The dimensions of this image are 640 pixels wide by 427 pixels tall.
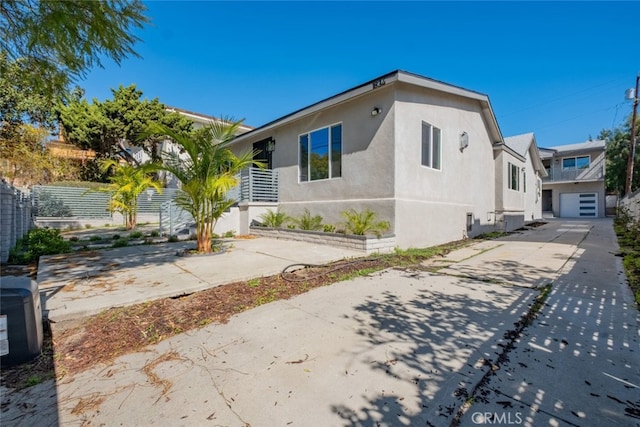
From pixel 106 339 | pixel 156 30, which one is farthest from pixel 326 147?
pixel 106 339

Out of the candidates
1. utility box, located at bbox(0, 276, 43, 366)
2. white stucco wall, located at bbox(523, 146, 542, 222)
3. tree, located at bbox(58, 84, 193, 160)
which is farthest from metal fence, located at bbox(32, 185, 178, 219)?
white stucco wall, located at bbox(523, 146, 542, 222)

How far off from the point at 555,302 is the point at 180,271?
230 inches

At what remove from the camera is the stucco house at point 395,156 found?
26.1 ft

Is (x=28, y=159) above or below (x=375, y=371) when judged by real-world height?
above

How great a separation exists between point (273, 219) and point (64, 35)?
765 cm

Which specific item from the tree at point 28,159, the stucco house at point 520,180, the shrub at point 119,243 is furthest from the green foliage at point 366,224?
the tree at point 28,159

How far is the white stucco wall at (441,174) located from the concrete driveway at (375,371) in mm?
4693

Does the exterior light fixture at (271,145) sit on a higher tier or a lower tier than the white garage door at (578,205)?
higher

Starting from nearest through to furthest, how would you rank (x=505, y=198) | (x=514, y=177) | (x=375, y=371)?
1. (x=375, y=371)
2. (x=505, y=198)
3. (x=514, y=177)

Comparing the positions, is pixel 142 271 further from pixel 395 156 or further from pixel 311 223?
pixel 395 156

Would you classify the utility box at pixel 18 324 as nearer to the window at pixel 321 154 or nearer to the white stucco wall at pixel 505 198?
the window at pixel 321 154

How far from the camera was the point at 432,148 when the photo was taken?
9.33 m

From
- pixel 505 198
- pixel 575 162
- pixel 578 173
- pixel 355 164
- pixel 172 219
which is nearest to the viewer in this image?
pixel 355 164

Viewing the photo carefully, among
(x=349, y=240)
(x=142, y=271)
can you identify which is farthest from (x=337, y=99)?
(x=142, y=271)
